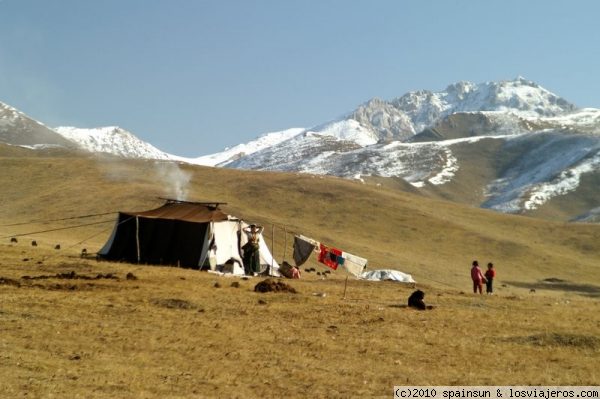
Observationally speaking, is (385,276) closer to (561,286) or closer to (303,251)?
(303,251)

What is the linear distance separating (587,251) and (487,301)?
157 ft

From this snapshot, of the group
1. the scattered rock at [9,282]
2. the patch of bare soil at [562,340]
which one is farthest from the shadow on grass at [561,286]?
the scattered rock at [9,282]

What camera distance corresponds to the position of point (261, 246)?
31.7 metres

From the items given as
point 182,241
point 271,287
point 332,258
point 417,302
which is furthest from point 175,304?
point 182,241

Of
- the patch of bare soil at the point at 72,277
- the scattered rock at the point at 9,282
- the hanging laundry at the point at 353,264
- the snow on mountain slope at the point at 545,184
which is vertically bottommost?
the scattered rock at the point at 9,282

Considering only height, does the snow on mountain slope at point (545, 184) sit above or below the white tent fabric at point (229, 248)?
above

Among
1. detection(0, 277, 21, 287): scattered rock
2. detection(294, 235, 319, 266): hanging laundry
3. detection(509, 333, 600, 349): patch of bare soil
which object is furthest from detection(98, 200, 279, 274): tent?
detection(509, 333, 600, 349): patch of bare soil

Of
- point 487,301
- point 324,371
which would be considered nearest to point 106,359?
point 324,371

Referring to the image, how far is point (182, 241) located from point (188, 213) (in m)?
2.02

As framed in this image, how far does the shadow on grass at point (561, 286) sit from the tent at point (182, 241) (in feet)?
75.3

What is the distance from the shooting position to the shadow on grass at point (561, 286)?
4438 cm

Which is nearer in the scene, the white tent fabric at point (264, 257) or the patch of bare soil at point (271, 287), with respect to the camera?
the patch of bare soil at point (271, 287)

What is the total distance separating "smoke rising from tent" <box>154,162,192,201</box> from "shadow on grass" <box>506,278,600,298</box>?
3019 centimetres

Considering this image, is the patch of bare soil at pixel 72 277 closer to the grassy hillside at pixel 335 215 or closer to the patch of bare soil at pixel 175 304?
the patch of bare soil at pixel 175 304
